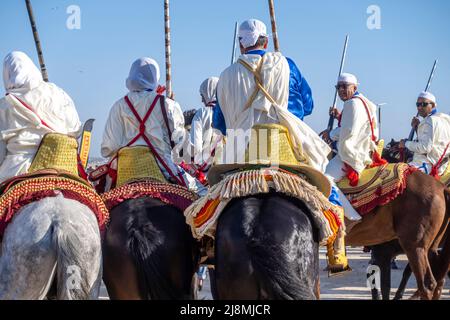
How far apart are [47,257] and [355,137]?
4452 millimetres

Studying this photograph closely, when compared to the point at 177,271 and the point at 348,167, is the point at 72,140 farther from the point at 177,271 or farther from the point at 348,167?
the point at 348,167

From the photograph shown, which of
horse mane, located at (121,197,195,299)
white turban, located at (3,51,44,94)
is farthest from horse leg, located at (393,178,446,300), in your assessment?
white turban, located at (3,51,44,94)

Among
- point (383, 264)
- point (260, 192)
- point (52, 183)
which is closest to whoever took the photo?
point (260, 192)

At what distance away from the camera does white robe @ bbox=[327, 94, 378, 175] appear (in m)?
8.48

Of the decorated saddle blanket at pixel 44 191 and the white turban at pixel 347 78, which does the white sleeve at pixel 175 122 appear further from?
the white turban at pixel 347 78

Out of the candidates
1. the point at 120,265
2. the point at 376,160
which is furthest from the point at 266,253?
the point at 376,160

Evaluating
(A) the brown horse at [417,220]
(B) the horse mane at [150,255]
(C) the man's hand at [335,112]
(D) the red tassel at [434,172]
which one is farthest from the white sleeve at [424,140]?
(B) the horse mane at [150,255]

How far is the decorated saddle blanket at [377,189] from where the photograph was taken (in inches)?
331

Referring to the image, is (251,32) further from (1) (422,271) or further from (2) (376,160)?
(1) (422,271)

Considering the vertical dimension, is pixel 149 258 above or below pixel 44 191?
below

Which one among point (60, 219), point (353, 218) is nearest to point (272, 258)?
point (60, 219)

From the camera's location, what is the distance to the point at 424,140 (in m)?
10.8
